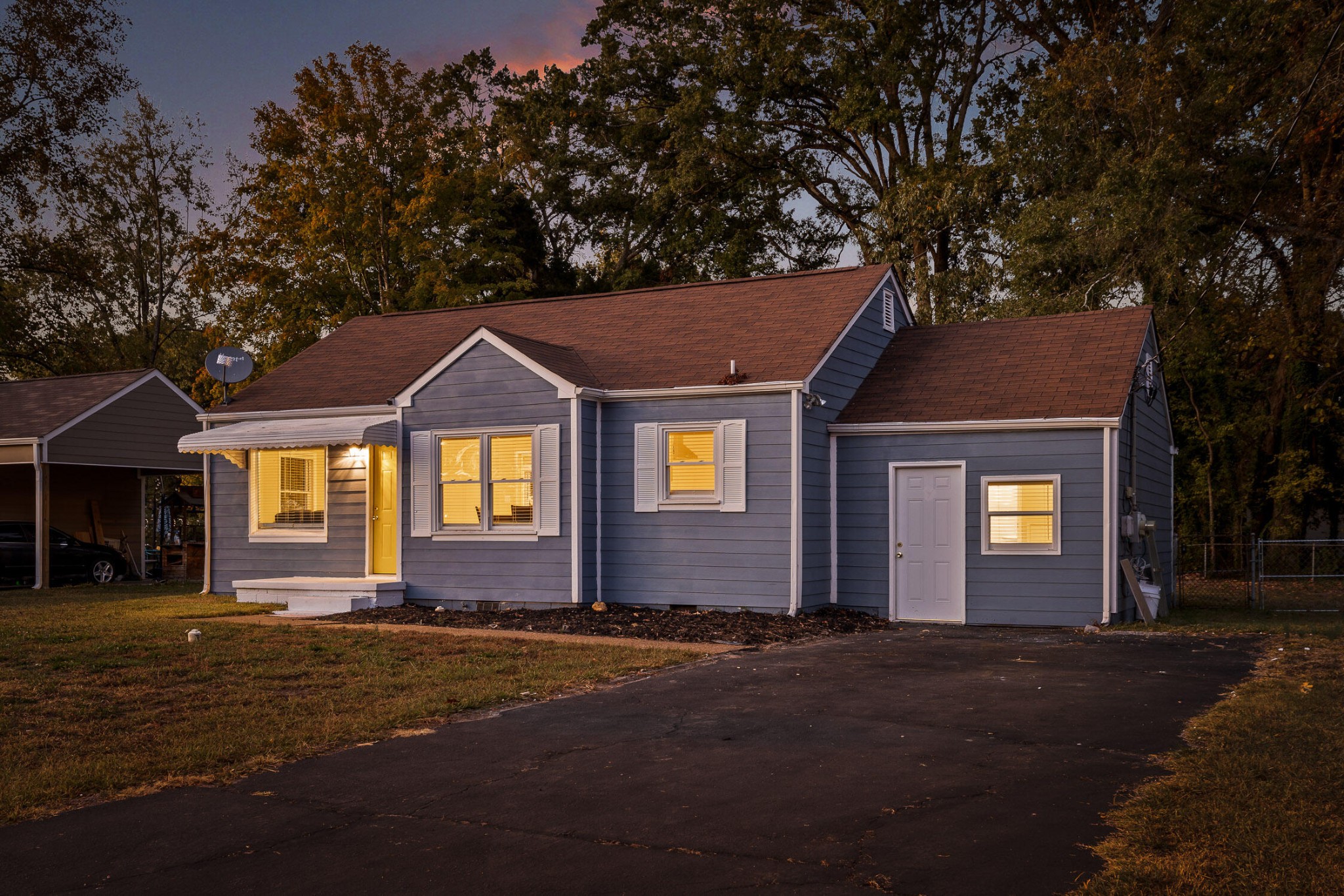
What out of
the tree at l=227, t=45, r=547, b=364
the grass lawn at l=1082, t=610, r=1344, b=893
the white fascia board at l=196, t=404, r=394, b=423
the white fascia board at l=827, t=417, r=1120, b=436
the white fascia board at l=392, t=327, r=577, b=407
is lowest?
the grass lawn at l=1082, t=610, r=1344, b=893

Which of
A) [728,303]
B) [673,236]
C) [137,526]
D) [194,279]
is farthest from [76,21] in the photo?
[728,303]

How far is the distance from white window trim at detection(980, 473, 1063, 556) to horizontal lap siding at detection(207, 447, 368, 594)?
31.5 feet

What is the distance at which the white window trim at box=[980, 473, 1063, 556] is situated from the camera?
1477 centimetres

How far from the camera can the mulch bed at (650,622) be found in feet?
44.9

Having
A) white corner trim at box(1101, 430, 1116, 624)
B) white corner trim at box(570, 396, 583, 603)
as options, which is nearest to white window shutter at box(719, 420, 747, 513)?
white corner trim at box(570, 396, 583, 603)

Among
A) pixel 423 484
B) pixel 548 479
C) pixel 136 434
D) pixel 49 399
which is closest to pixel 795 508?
pixel 548 479

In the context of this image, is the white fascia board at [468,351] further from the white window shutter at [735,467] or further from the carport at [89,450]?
the carport at [89,450]

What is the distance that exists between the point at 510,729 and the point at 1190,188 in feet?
74.9

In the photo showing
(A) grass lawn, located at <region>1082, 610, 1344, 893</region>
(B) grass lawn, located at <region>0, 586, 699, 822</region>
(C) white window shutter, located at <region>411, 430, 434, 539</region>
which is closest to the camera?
(A) grass lawn, located at <region>1082, 610, 1344, 893</region>

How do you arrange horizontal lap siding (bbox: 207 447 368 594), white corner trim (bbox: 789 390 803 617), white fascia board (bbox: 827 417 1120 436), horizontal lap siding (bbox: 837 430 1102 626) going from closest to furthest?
1. white fascia board (bbox: 827 417 1120 436)
2. horizontal lap siding (bbox: 837 430 1102 626)
3. white corner trim (bbox: 789 390 803 617)
4. horizontal lap siding (bbox: 207 447 368 594)

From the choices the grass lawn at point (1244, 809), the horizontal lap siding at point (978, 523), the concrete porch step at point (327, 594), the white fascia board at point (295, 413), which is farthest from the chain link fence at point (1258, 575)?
the white fascia board at point (295, 413)

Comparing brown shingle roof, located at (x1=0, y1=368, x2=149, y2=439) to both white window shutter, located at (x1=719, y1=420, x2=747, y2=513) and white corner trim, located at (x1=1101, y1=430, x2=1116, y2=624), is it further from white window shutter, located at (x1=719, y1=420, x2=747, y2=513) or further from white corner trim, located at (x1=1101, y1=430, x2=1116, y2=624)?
white corner trim, located at (x1=1101, y1=430, x2=1116, y2=624)

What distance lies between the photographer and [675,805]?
5922mm

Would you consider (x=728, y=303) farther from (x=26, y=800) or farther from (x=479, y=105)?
(x=479, y=105)
